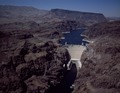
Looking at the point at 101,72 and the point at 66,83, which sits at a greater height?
the point at 101,72

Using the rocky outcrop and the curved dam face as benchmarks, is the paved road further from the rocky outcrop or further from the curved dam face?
the curved dam face

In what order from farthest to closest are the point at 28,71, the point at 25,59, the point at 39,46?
the point at 39,46, the point at 25,59, the point at 28,71

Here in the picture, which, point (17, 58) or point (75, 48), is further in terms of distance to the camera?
point (75, 48)

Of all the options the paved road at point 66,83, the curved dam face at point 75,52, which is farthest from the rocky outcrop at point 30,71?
the curved dam face at point 75,52

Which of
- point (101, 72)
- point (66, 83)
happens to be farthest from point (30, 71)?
point (101, 72)

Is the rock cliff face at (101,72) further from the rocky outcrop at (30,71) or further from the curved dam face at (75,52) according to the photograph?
the curved dam face at (75,52)

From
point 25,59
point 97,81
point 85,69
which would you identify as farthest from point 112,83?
point 25,59

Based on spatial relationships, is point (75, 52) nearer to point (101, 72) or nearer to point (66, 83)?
point (66, 83)

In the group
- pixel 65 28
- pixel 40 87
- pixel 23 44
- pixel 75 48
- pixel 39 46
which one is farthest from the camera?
pixel 65 28

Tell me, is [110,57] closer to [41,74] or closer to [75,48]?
[41,74]
